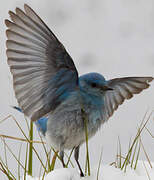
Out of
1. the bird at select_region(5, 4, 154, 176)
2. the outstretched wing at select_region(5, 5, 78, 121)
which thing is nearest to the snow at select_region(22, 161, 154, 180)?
the bird at select_region(5, 4, 154, 176)

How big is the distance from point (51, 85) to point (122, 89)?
19.3 inches

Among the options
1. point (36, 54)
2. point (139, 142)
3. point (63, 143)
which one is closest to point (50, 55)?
point (36, 54)

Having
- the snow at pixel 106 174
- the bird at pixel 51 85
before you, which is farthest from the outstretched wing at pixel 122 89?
the snow at pixel 106 174

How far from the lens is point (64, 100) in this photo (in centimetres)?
186

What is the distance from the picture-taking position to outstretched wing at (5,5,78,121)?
5.47 feet

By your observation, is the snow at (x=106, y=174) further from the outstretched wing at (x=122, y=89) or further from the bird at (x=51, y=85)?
the outstretched wing at (x=122, y=89)

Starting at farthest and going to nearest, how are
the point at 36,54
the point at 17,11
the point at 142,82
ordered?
the point at 142,82
the point at 36,54
the point at 17,11

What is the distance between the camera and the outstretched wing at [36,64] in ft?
5.47

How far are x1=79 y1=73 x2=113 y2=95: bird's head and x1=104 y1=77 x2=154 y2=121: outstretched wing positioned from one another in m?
0.18

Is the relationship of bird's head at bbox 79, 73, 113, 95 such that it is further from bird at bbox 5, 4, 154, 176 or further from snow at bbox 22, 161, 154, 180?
snow at bbox 22, 161, 154, 180

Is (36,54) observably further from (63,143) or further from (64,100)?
(63,143)

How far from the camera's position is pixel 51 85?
1.81m

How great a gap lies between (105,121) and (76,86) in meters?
0.24

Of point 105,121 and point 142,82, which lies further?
point 142,82
